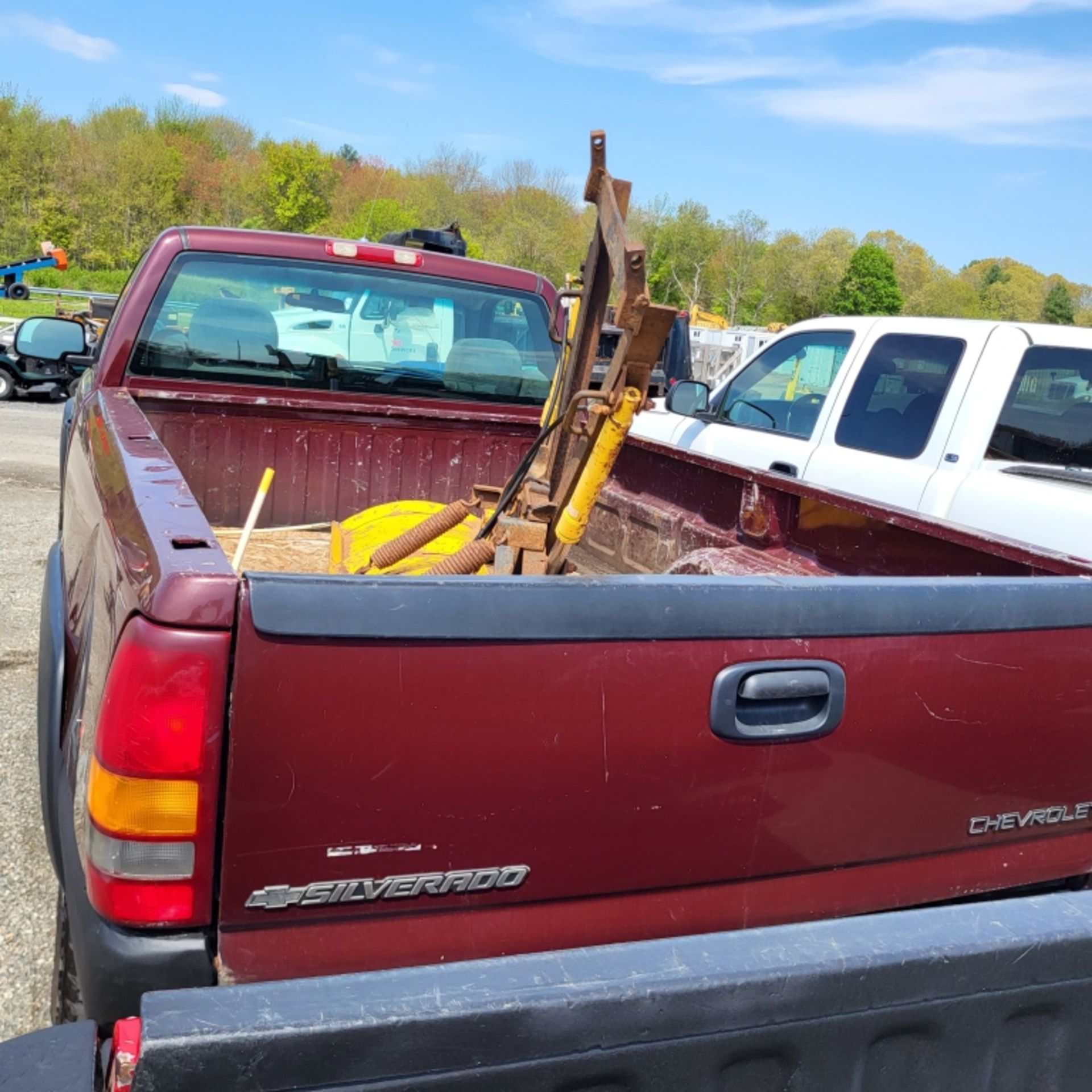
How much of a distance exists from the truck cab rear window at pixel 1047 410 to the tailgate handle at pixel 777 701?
320 cm

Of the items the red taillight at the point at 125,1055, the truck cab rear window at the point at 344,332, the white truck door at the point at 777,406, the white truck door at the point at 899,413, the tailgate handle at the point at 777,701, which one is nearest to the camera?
the red taillight at the point at 125,1055

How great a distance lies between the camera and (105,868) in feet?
5.43

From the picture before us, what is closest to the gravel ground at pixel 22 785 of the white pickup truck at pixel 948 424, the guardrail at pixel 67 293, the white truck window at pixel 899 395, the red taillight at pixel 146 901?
the red taillight at pixel 146 901

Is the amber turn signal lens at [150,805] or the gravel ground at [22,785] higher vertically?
the amber turn signal lens at [150,805]

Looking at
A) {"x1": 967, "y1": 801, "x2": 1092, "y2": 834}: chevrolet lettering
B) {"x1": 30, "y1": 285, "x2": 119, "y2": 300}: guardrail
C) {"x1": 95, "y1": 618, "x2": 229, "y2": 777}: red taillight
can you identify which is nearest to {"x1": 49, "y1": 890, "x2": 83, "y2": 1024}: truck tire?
{"x1": 95, "y1": 618, "x2": 229, "y2": 777}: red taillight

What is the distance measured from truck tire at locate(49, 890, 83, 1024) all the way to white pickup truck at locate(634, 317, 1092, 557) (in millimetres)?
2682

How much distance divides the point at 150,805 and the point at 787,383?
5.25 meters

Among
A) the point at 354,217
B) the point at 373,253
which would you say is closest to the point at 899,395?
the point at 373,253

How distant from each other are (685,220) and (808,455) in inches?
2167

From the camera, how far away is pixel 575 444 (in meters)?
2.93

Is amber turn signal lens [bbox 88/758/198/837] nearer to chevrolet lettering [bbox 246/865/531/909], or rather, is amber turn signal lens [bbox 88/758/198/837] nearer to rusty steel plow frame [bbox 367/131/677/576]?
chevrolet lettering [bbox 246/865/531/909]

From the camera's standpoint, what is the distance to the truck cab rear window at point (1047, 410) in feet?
15.1

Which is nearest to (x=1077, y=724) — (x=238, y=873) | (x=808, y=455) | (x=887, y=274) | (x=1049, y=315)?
(x=238, y=873)

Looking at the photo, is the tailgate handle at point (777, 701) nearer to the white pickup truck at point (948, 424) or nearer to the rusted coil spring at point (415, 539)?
the rusted coil spring at point (415, 539)
